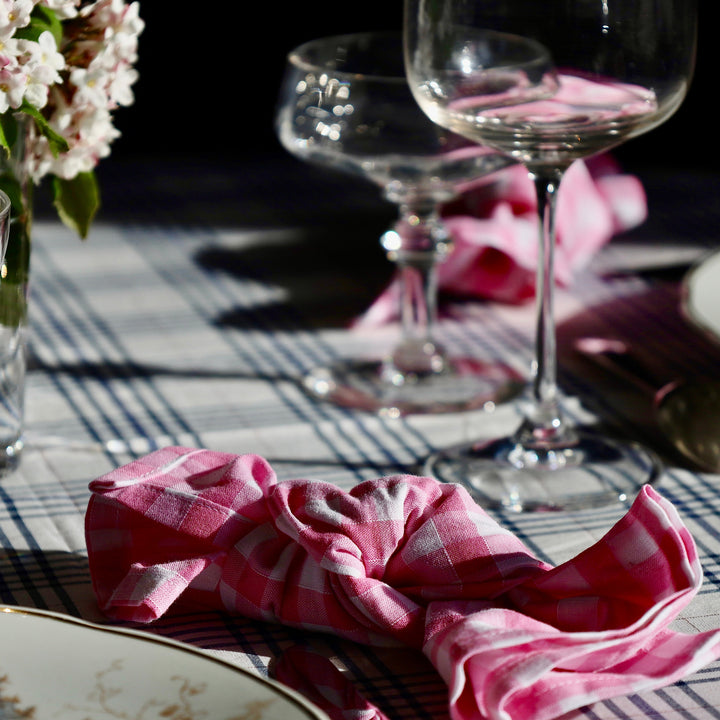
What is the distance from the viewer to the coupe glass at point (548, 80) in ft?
1.69

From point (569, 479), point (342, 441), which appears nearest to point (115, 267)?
Answer: point (342, 441)

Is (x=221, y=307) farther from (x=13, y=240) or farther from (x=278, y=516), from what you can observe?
(x=278, y=516)

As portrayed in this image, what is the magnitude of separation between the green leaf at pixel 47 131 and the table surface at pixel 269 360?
0.17m

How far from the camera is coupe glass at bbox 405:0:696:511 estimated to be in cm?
52

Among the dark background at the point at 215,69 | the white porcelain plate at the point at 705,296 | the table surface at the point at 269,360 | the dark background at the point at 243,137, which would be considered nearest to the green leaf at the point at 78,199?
the table surface at the point at 269,360

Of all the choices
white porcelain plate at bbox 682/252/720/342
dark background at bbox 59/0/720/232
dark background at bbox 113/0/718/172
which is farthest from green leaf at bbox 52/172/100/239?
dark background at bbox 113/0/718/172

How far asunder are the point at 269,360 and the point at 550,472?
253 mm

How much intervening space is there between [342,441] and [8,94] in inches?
10.4

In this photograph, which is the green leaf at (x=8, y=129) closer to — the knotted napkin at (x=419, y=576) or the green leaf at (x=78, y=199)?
the green leaf at (x=78, y=199)

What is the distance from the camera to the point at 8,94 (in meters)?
0.49

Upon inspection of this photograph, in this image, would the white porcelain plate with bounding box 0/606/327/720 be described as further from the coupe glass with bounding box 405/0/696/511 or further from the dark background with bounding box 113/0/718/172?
the dark background with bounding box 113/0/718/172

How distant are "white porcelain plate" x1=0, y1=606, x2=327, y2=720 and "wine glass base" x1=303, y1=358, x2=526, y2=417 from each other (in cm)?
34

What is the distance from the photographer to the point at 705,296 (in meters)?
0.74

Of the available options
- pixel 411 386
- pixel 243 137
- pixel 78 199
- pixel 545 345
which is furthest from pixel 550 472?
pixel 243 137
